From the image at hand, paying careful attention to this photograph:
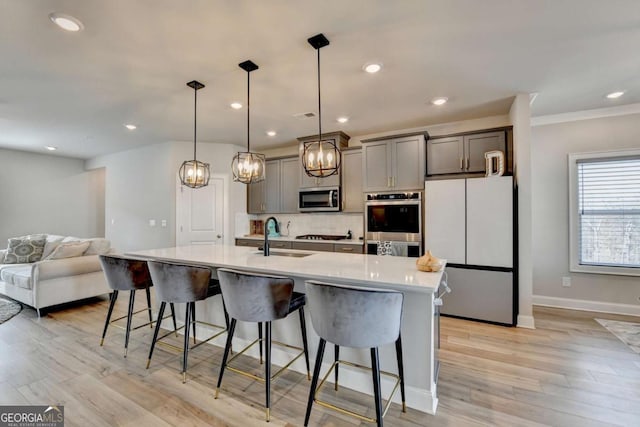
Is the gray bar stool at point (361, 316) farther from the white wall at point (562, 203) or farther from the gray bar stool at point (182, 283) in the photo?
the white wall at point (562, 203)

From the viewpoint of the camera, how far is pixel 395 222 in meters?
3.99

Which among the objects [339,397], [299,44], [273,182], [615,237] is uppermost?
[299,44]

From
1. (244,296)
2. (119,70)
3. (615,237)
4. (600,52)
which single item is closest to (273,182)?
(119,70)

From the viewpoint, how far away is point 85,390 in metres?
2.07

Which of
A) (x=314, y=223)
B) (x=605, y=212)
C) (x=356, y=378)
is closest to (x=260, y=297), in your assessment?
(x=356, y=378)

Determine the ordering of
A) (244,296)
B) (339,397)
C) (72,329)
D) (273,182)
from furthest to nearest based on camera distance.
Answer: (273,182), (72,329), (339,397), (244,296)

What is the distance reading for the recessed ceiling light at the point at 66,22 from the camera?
76.0 inches

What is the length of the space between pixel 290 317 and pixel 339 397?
684 millimetres

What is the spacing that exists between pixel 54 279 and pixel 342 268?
3.94 meters

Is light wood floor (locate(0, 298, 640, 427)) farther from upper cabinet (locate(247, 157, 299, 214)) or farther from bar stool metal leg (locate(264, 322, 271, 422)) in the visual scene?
upper cabinet (locate(247, 157, 299, 214))

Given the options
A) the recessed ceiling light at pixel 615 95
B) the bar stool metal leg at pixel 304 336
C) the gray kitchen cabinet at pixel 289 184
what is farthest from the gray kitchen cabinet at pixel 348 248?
the recessed ceiling light at pixel 615 95

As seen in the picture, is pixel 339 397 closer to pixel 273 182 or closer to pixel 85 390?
pixel 85 390

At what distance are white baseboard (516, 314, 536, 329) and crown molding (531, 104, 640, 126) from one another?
2.61m

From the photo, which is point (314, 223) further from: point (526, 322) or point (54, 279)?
point (54, 279)
